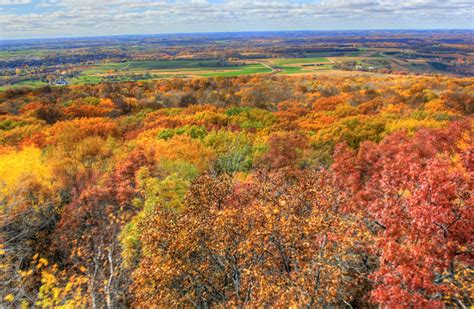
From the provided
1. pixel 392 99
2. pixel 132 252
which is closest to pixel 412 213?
pixel 132 252

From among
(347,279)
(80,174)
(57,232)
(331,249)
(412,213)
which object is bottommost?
(57,232)

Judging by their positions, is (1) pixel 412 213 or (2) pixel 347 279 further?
(2) pixel 347 279

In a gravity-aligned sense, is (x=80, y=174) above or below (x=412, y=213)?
below

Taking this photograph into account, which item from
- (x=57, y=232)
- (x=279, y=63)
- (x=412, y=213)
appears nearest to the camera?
(x=412, y=213)

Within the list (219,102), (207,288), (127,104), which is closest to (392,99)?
(219,102)

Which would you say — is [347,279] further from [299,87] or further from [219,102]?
[299,87]

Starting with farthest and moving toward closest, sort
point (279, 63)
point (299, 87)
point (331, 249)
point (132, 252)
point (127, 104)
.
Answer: point (279, 63) < point (299, 87) < point (127, 104) < point (132, 252) < point (331, 249)
